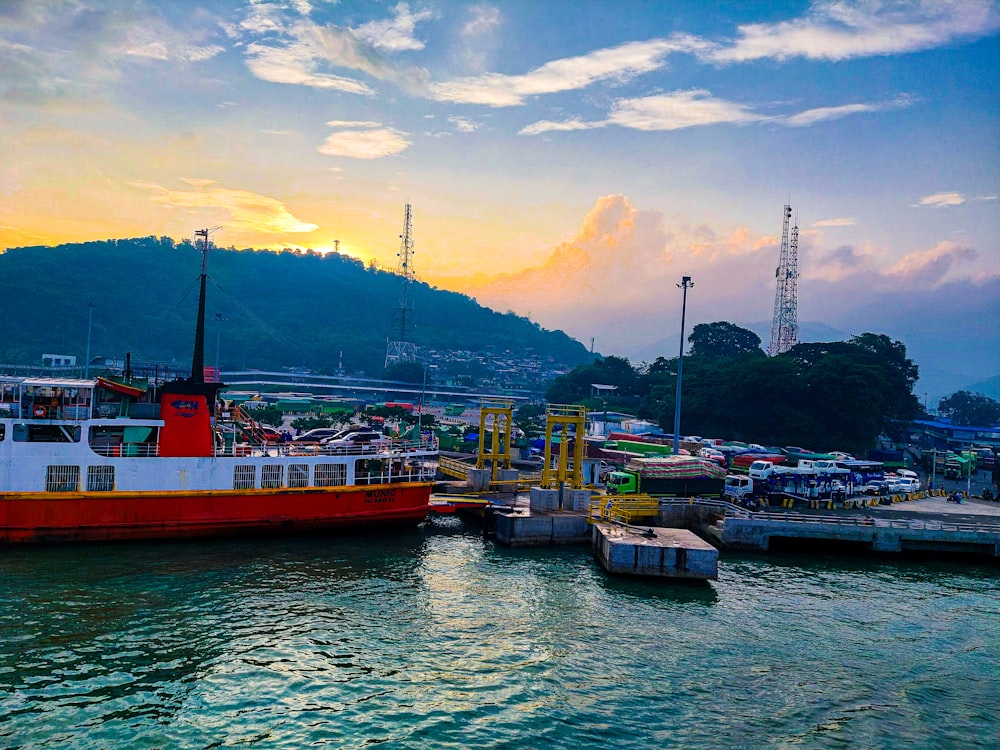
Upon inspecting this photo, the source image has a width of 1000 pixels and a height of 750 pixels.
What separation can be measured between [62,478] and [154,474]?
3.10 m

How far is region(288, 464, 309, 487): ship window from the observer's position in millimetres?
27938

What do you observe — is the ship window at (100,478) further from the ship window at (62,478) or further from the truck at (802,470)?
the truck at (802,470)

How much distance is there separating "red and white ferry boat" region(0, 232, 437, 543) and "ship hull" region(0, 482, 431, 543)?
0.04m

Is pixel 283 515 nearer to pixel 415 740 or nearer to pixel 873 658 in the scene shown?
pixel 415 740

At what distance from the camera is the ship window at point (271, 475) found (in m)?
27.4

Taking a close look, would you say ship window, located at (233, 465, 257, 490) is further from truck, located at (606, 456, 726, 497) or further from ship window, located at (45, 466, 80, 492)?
truck, located at (606, 456, 726, 497)

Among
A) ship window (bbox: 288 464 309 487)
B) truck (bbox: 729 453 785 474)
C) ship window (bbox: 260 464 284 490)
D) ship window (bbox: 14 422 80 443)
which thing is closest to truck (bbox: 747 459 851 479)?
truck (bbox: 729 453 785 474)

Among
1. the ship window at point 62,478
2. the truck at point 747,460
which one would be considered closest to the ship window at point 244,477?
the ship window at point 62,478

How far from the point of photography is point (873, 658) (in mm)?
17859

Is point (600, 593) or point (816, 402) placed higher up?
point (816, 402)

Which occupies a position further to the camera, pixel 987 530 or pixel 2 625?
pixel 987 530

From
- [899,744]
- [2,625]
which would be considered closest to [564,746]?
[899,744]

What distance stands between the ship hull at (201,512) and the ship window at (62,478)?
0.60m

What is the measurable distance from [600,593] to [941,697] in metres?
9.54
